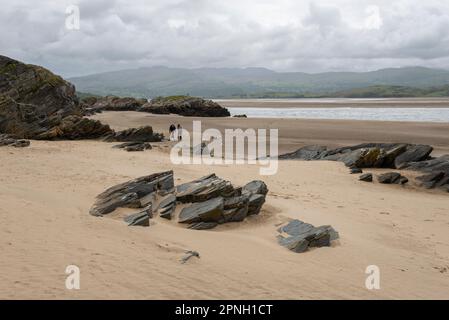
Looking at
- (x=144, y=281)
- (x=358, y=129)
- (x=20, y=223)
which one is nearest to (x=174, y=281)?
(x=144, y=281)

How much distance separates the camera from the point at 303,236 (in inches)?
492

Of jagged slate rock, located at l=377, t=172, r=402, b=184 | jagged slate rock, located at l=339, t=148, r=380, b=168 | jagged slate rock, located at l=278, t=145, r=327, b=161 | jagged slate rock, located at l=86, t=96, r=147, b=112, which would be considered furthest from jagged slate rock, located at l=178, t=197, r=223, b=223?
jagged slate rock, located at l=86, t=96, r=147, b=112

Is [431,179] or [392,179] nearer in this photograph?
[431,179]

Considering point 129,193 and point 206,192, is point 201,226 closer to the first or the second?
point 206,192

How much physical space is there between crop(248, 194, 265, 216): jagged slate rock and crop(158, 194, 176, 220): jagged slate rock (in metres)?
2.76

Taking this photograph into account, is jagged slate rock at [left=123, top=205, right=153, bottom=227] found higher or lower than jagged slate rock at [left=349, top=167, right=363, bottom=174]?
higher

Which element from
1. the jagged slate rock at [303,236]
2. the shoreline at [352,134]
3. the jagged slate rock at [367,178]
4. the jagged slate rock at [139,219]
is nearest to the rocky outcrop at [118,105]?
the shoreline at [352,134]

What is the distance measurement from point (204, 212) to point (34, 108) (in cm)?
2864

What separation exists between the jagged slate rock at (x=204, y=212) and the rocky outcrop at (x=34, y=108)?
25114 millimetres

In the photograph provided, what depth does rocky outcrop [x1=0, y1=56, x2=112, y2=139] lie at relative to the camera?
3494 centimetres

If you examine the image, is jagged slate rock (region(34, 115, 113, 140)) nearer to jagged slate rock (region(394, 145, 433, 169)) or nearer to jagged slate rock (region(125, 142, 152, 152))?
jagged slate rock (region(125, 142, 152, 152))

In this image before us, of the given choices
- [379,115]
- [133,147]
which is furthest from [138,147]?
[379,115]

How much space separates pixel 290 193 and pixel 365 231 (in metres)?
5.68
